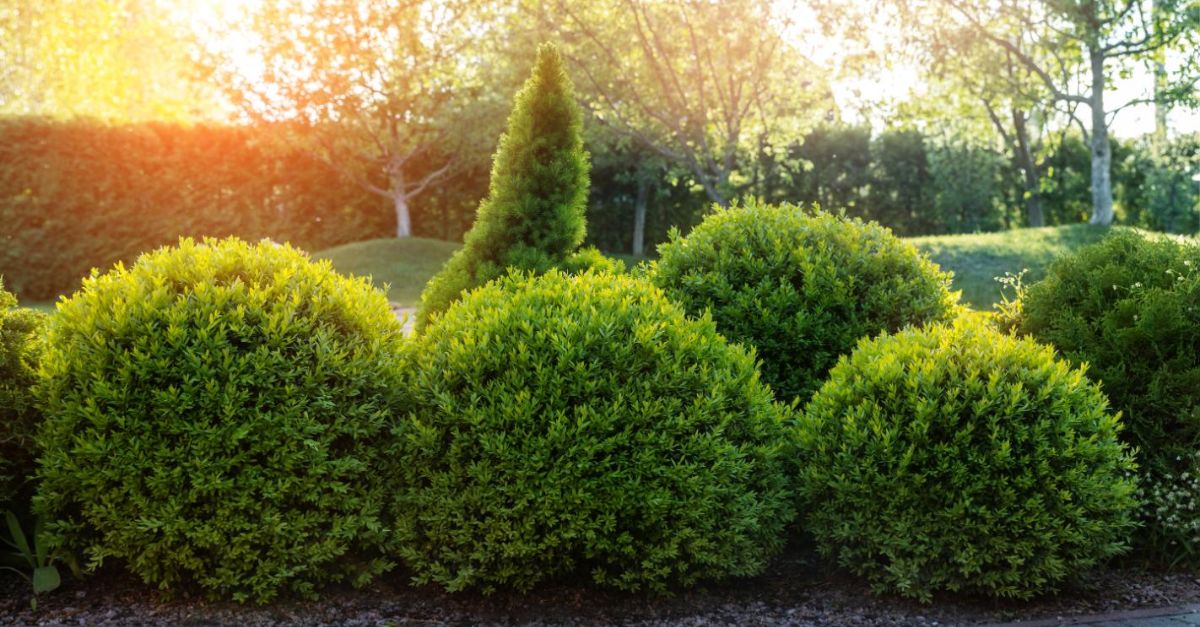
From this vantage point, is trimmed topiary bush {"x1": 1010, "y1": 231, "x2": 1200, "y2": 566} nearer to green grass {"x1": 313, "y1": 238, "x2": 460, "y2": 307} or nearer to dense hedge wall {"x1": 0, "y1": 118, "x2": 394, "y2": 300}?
green grass {"x1": 313, "y1": 238, "x2": 460, "y2": 307}

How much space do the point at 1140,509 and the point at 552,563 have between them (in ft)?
10.5

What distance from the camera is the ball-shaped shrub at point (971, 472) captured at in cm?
436

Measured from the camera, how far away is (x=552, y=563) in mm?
4434

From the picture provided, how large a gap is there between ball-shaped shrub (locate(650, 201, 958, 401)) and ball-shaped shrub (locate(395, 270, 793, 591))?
1191 mm

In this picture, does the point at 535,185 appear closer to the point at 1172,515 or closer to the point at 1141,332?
the point at 1141,332

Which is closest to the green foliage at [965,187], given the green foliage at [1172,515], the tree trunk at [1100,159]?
the tree trunk at [1100,159]

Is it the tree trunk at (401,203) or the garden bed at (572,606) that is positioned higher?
the tree trunk at (401,203)

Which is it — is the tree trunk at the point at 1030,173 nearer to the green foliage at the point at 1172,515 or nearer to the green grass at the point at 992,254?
the green grass at the point at 992,254

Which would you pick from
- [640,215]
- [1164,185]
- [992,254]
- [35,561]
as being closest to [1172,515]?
[35,561]

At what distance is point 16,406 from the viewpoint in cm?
468

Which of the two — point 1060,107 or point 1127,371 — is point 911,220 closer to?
point 1060,107

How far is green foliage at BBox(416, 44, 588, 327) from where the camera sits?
22.0 feet

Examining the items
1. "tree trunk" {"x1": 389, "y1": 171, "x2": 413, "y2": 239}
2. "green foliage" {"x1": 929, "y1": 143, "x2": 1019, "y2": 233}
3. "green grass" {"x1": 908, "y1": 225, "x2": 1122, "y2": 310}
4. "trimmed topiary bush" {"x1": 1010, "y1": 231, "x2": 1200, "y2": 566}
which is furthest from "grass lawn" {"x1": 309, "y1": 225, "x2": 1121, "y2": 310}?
"trimmed topiary bush" {"x1": 1010, "y1": 231, "x2": 1200, "y2": 566}

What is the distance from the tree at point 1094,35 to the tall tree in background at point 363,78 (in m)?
12.4
